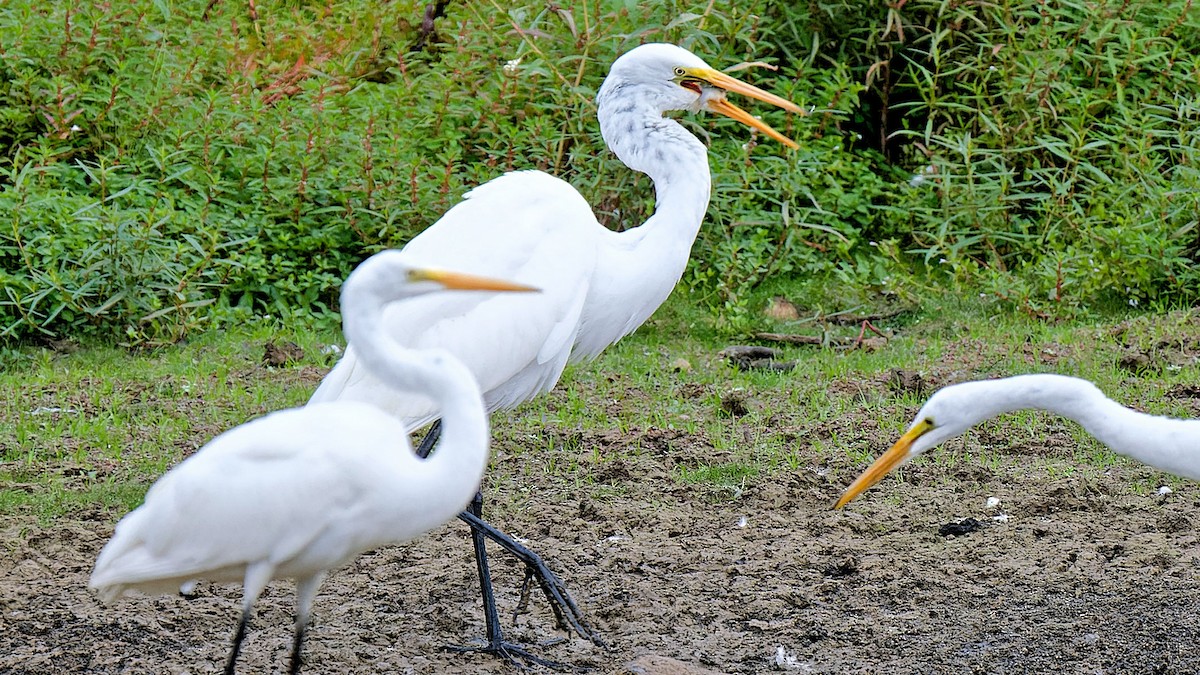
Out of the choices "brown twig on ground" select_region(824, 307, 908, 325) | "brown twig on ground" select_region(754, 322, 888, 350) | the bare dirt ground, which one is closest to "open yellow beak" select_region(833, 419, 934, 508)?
the bare dirt ground

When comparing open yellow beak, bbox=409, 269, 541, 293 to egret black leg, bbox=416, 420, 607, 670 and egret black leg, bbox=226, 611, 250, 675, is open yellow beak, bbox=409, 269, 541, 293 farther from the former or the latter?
egret black leg, bbox=416, 420, 607, 670

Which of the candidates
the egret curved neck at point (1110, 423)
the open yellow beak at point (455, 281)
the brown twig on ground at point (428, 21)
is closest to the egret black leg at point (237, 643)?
the open yellow beak at point (455, 281)

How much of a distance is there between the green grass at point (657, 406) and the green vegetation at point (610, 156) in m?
0.27

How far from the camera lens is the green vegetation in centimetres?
664

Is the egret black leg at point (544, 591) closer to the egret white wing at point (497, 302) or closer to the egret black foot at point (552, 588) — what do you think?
the egret black foot at point (552, 588)

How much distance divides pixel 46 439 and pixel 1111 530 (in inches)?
148

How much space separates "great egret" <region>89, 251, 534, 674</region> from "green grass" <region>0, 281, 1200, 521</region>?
176 centimetres

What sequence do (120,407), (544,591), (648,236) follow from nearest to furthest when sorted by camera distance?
1. (544,591)
2. (648,236)
3. (120,407)

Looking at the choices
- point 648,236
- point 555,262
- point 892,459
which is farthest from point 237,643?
point 648,236

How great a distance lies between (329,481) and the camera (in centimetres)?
303

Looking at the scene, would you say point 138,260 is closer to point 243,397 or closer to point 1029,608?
point 243,397

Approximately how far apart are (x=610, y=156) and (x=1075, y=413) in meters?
3.85

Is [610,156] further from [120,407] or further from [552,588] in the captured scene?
[552,588]

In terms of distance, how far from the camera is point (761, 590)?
4301 mm
